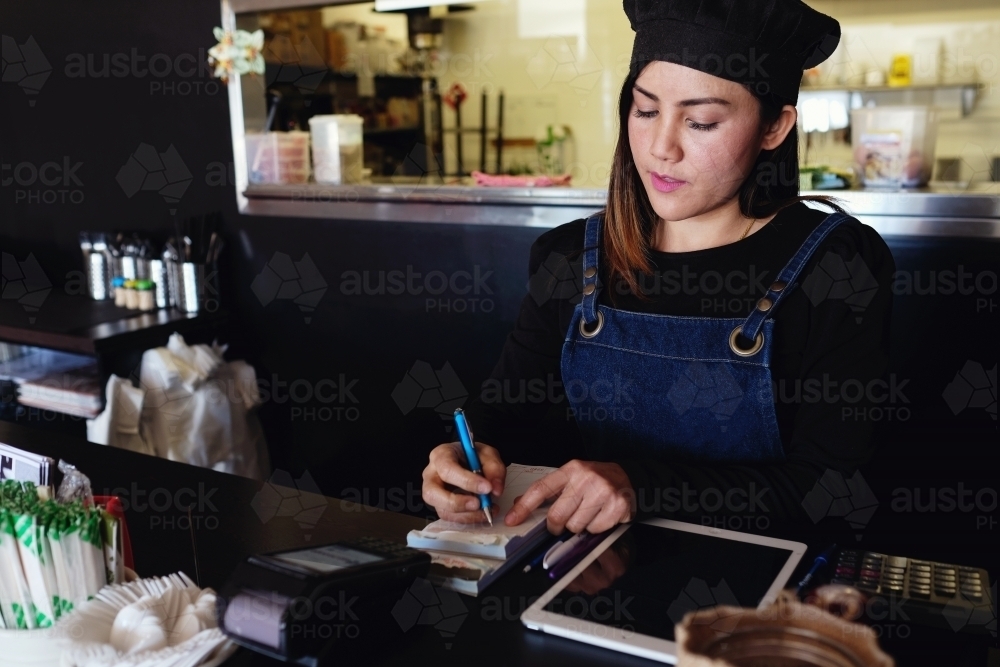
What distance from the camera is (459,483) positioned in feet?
4.28

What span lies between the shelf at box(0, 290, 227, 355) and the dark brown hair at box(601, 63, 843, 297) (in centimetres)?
164

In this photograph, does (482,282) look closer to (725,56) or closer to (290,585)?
(725,56)

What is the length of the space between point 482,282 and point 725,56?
1357 mm

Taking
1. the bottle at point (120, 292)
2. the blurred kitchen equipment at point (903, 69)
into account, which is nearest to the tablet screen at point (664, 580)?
the bottle at point (120, 292)

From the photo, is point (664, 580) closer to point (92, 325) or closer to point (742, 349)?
point (742, 349)

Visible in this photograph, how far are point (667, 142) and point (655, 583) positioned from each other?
0.73 m

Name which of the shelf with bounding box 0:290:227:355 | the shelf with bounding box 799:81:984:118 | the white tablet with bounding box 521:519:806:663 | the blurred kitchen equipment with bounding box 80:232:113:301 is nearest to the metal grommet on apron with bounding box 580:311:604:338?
the white tablet with bounding box 521:519:806:663

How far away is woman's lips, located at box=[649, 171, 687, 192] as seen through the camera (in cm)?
156

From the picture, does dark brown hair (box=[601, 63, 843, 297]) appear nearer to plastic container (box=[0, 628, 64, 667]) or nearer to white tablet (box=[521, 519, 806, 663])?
white tablet (box=[521, 519, 806, 663])

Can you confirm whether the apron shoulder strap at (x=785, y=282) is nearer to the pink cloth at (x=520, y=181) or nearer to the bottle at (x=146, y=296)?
the pink cloth at (x=520, y=181)

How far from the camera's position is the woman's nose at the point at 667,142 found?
1502 millimetres

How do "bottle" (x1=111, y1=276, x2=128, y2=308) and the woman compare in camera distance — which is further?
"bottle" (x1=111, y1=276, x2=128, y2=308)

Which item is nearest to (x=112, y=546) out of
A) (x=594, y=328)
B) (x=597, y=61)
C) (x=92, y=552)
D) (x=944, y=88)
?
(x=92, y=552)

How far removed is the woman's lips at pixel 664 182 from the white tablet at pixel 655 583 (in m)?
0.58
